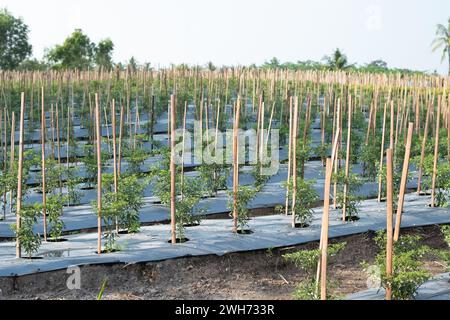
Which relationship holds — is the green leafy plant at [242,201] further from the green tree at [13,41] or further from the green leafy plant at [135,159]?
the green tree at [13,41]

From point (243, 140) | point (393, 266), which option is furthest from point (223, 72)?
point (393, 266)

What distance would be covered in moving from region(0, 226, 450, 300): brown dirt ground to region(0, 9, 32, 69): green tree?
24.3 meters

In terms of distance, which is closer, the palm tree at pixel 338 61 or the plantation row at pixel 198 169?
the plantation row at pixel 198 169

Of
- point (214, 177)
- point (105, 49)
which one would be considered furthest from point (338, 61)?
point (214, 177)

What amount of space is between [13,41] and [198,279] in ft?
83.7

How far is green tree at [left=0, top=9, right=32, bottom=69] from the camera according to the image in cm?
2864

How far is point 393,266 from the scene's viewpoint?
4852 mm

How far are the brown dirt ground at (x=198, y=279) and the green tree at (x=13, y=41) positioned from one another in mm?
24262

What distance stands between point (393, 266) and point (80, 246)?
3136 millimetres

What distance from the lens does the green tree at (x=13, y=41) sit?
28641 millimetres

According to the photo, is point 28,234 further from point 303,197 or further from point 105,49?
point 105,49

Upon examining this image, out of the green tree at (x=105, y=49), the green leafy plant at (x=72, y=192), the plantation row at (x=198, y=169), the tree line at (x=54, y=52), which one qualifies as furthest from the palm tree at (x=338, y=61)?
the green leafy plant at (x=72, y=192)

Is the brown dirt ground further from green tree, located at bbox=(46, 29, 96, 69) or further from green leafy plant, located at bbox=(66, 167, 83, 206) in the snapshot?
green tree, located at bbox=(46, 29, 96, 69)
